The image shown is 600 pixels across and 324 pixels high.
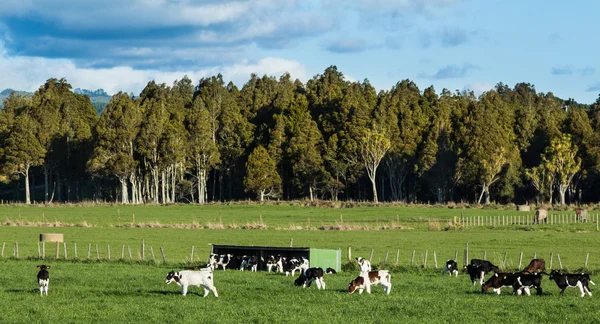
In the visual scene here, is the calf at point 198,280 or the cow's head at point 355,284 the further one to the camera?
the cow's head at point 355,284

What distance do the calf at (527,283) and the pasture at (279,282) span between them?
39 centimetres

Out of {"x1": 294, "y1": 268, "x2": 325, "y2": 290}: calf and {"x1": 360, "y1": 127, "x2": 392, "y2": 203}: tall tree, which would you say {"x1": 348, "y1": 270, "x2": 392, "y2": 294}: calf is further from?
{"x1": 360, "y1": 127, "x2": 392, "y2": 203}: tall tree

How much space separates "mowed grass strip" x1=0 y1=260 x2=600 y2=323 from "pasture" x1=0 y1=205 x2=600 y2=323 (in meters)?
0.03

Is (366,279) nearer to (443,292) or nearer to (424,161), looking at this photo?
(443,292)

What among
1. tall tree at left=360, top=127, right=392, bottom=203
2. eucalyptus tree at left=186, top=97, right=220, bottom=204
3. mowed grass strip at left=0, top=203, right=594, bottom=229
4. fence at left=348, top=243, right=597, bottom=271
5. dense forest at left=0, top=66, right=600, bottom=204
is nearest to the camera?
fence at left=348, top=243, right=597, bottom=271

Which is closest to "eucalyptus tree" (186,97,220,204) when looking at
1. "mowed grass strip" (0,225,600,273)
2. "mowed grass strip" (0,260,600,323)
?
"mowed grass strip" (0,225,600,273)

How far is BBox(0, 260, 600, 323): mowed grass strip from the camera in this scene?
2398cm

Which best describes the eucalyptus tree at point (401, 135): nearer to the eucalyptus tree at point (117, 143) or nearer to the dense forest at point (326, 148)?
the dense forest at point (326, 148)

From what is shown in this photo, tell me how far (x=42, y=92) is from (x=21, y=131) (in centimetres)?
2660

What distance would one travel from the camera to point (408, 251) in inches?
2124

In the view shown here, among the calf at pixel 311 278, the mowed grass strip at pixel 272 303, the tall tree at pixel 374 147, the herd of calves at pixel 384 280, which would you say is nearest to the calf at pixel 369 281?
the herd of calves at pixel 384 280

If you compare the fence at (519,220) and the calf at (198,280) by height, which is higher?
the calf at (198,280)

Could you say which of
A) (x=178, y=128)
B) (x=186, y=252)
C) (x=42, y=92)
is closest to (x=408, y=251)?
(x=186, y=252)

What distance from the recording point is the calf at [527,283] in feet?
94.0
